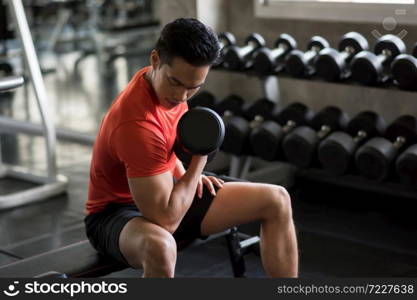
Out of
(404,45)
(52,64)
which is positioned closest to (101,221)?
(404,45)

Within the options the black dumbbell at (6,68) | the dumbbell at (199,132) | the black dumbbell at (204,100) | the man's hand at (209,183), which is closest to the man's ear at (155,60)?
the dumbbell at (199,132)

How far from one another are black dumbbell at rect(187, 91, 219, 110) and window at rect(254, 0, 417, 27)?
55cm

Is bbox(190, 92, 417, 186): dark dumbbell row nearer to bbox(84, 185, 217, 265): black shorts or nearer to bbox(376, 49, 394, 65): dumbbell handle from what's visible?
→ bbox(376, 49, 394, 65): dumbbell handle

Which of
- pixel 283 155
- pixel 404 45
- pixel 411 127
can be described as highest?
pixel 404 45

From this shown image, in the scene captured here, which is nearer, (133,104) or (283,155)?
(133,104)

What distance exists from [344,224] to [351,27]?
3.38ft

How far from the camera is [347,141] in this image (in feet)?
10.7

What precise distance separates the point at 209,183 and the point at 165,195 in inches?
12.4

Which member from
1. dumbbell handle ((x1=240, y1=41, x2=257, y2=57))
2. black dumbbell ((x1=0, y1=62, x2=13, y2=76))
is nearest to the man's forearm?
dumbbell handle ((x1=240, y1=41, x2=257, y2=57))

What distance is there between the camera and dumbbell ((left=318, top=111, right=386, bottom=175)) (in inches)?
128

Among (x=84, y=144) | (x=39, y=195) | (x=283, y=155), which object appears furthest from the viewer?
(x=84, y=144)

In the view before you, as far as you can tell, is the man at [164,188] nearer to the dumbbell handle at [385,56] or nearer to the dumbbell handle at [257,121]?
the dumbbell handle at [385,56]

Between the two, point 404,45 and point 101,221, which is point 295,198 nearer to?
point 404,45

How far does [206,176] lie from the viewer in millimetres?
2348
